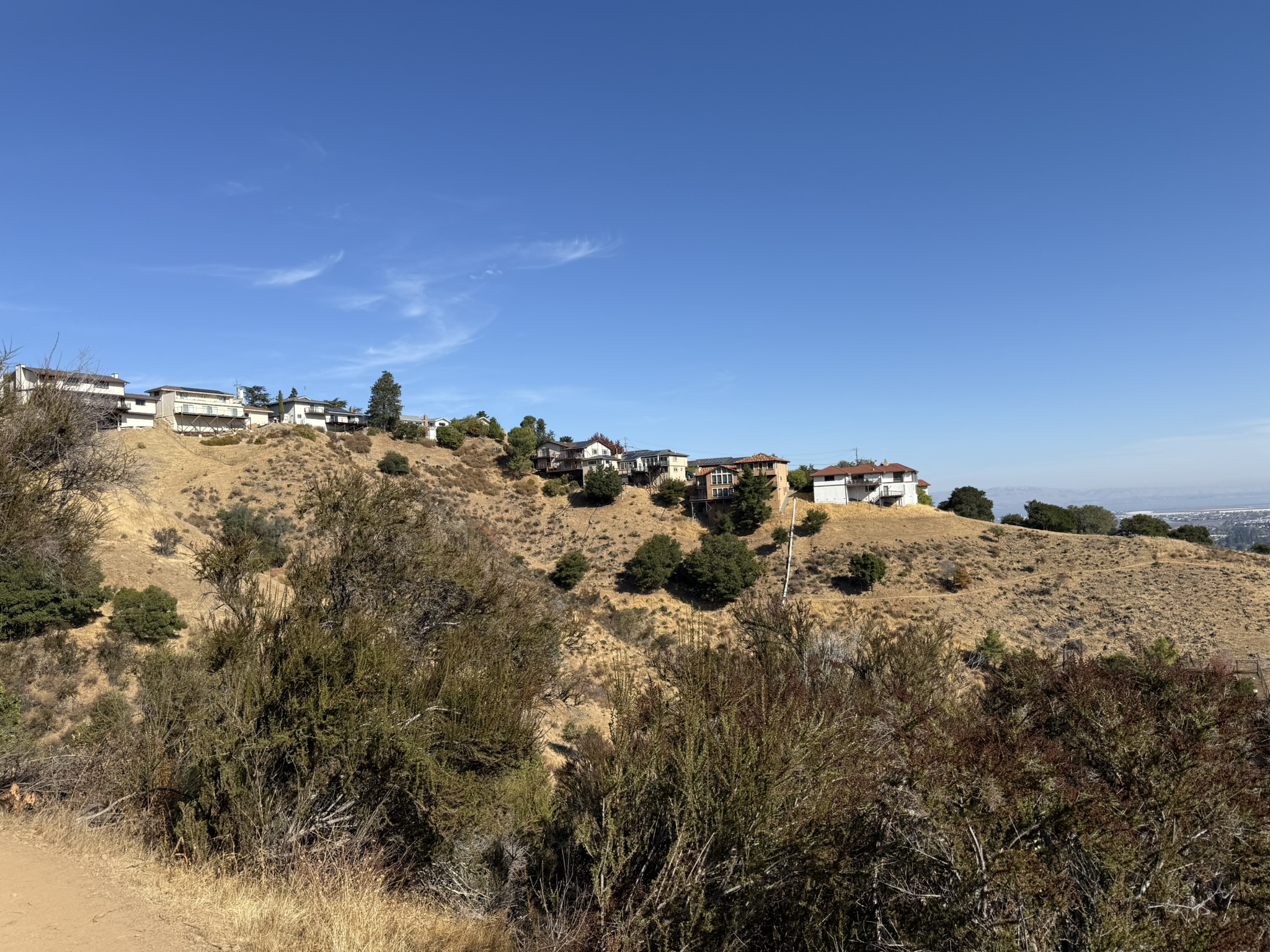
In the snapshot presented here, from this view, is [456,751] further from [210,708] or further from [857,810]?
[857,810]

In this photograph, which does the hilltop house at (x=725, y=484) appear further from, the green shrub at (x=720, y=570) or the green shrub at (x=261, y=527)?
the green shrub at (x=261, y=527)

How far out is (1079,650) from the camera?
3344 cm

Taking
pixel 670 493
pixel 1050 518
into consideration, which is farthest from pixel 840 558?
pixel 1050 518

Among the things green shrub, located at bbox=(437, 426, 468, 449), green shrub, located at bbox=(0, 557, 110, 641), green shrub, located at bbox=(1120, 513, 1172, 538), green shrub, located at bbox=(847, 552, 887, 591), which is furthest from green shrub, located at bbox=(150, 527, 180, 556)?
green shrub, located at bbox=(1120, 513, 1172, 538)

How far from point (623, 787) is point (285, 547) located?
32.5 metres

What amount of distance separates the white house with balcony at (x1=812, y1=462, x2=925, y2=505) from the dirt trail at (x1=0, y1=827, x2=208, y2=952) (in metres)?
59.0

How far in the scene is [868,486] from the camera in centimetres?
6462

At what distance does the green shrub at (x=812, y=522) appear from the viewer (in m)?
55.4

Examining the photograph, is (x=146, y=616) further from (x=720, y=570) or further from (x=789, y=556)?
(x=789, y=556)

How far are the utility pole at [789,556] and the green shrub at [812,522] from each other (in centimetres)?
82

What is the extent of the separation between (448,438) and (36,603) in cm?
5018

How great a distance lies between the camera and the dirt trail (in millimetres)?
6699

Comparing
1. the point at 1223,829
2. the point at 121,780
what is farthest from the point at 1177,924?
the point at 121,780

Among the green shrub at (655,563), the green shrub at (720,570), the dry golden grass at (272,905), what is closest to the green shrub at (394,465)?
the green shrub at (655,563)
